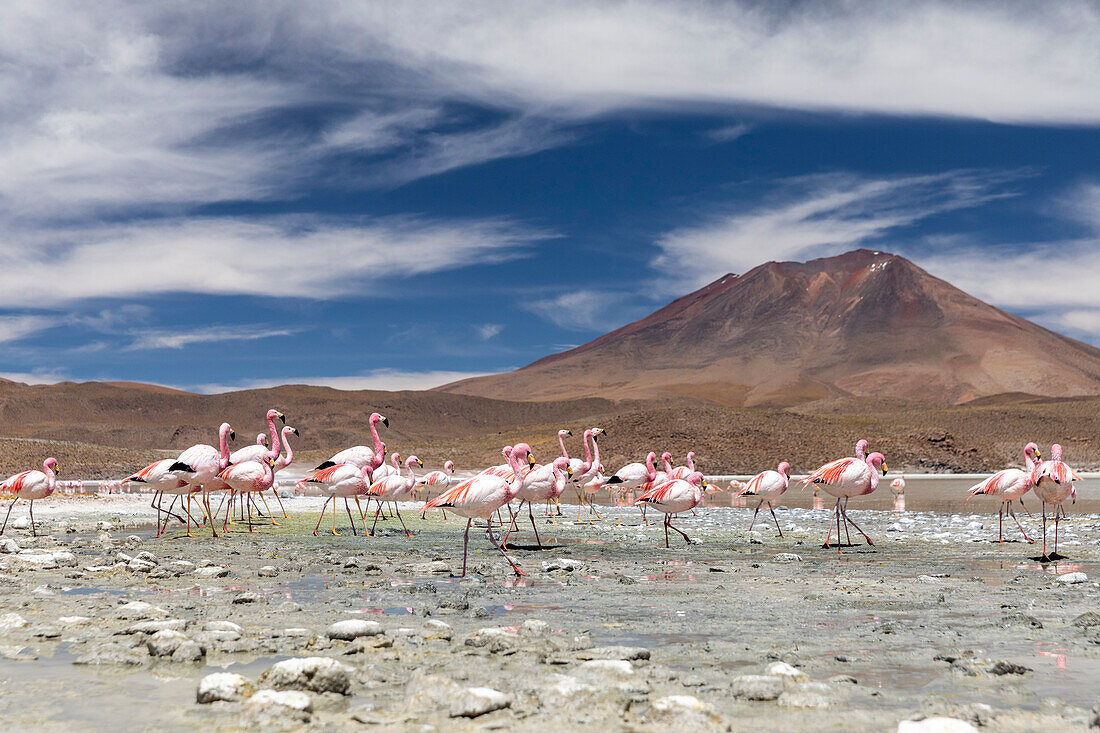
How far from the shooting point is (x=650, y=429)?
5278cm

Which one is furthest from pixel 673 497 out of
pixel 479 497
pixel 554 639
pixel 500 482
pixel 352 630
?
pixel 352 630

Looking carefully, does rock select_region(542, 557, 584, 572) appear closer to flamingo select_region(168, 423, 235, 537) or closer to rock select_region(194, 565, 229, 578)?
rock select_region(194, 565, 229, 578)

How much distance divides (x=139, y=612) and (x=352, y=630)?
7.01 feet

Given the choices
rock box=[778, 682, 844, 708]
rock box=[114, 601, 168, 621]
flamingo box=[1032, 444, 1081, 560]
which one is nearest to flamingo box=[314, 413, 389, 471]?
rock box=[114, 601, 168, 621]

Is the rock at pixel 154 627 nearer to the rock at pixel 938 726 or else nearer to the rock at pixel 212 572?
the rock at pixel 212 572

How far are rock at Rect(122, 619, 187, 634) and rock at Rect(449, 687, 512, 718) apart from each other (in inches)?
111

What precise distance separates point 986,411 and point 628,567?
2594 inches

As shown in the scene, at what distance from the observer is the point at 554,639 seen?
21.9ft

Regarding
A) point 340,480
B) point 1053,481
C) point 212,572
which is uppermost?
point 1053,481

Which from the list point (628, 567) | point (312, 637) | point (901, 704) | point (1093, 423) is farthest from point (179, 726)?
point (1093, 423)

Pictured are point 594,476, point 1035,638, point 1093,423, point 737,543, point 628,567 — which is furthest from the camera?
point 1093,423

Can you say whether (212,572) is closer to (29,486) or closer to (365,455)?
(29,486)

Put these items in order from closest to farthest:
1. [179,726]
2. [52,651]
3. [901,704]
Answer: [179,726], [901,704], [52,651]

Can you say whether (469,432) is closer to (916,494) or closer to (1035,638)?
(916,494)
